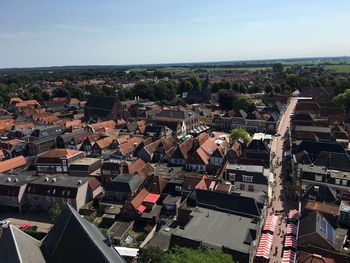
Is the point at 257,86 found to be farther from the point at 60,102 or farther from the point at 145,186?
the point at 145,186

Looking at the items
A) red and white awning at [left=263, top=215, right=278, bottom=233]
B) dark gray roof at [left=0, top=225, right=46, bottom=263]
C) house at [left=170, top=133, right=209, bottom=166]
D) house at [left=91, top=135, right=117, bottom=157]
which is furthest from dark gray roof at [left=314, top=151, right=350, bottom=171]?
dark gray roof at [left=0, top=225, right=46, bottom=263]

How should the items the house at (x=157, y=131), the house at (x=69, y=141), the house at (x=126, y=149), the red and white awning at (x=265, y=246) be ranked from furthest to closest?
the house at (x=157, y=131), the house at (x=69, y=141), the house at (x=126, y=149), the red and white awning at (x=265, y=246)

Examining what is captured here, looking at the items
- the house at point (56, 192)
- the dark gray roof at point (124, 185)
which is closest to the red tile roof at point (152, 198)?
the dark gray roof at point (124, 185)

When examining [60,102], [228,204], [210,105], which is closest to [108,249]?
[228,204]

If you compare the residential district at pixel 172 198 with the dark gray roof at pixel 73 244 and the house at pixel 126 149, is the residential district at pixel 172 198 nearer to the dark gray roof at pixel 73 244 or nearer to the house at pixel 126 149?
the dark gray roof at pixel 73 244

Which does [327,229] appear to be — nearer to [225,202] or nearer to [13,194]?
[225,202]
